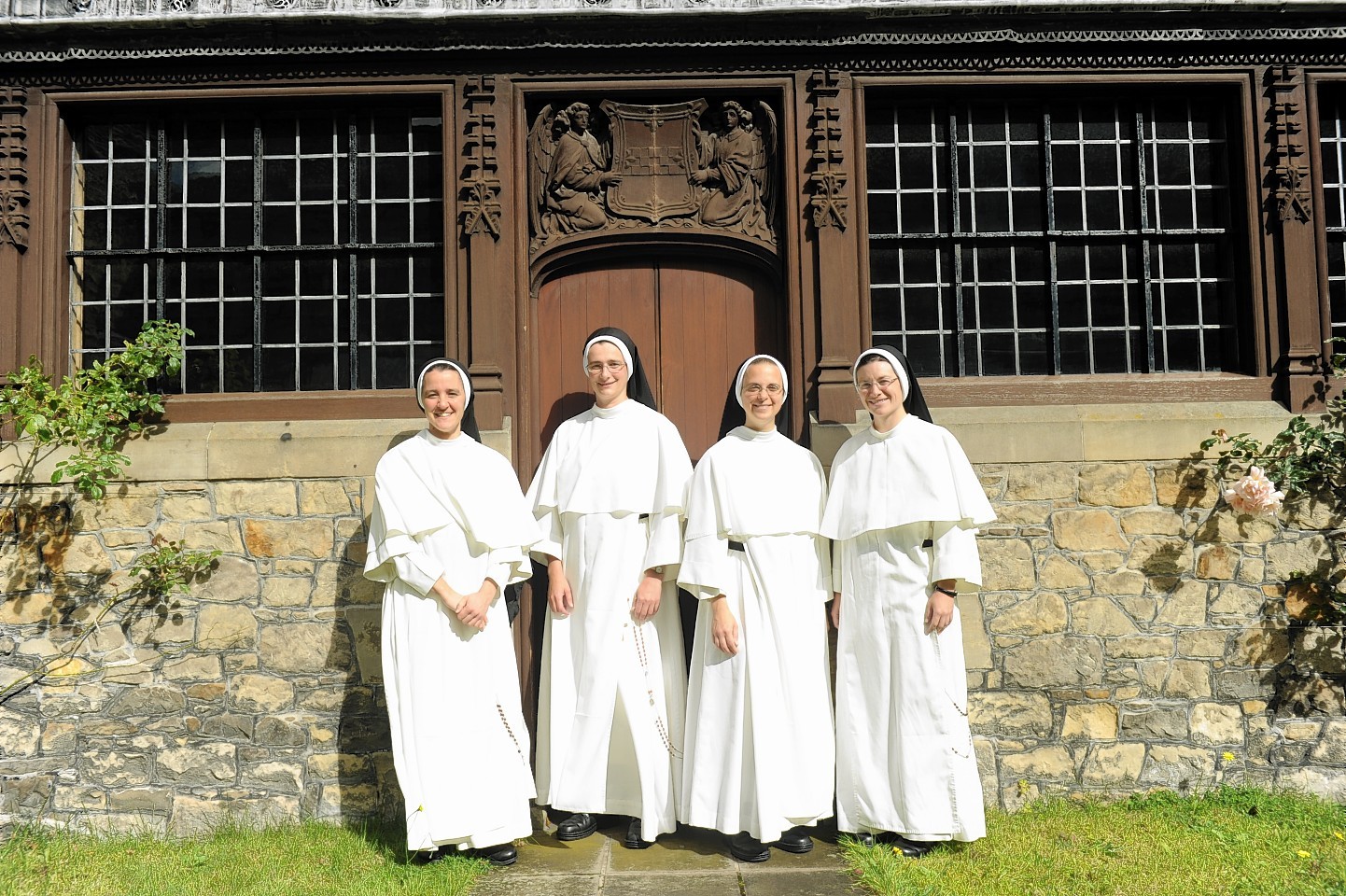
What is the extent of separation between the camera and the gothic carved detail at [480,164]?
5930 mm

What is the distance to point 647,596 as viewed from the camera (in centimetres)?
486

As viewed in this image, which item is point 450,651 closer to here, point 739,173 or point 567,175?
point 567,175

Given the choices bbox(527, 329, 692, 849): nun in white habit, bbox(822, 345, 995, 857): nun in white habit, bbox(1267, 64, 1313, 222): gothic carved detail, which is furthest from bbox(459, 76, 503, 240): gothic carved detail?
bbox(1267, 64, 1313, 222): gothic carved detail

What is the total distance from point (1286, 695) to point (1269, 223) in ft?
8.77

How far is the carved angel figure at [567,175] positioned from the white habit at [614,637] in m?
1.52

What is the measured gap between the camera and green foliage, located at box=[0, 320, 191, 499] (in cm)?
553

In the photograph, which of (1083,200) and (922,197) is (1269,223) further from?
(922,197)

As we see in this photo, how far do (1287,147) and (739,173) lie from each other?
10.3ft

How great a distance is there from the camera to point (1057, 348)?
6.18 m

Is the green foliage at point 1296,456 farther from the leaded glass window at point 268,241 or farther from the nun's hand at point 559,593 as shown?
the leaded glass window at point 268,241

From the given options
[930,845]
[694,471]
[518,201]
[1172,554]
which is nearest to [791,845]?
[930,845]

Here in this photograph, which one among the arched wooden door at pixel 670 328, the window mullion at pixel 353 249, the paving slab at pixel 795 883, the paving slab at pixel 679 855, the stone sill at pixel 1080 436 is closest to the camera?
the paving slab at pixel 795 883

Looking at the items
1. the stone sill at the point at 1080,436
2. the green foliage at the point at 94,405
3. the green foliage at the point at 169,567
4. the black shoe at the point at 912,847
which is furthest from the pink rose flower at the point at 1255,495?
the green foliage at the point at 94,405

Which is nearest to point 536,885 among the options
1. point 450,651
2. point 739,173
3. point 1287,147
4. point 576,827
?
point 576,827
